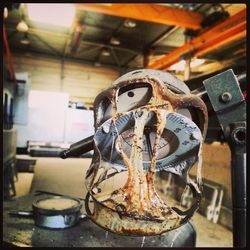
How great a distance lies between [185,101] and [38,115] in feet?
19.7

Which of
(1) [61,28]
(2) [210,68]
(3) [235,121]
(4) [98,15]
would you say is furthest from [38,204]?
(2) [210,68]

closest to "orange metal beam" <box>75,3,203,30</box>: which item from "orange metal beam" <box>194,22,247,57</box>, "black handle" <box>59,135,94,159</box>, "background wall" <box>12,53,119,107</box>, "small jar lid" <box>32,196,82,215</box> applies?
"orange metal beam" <box>194,22,247,57</box>

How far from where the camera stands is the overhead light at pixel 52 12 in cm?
397

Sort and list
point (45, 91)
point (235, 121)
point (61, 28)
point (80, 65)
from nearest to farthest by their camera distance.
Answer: point (235, 121), point (61, 28), point (45, 91), point (80, 65)

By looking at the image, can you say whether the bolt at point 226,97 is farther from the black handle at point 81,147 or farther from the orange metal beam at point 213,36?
the orange metal beam at point 213,36

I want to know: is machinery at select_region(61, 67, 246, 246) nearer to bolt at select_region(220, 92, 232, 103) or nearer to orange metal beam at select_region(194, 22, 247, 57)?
bolt at select_region(220, 92, 232, 103)

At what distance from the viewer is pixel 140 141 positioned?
0.57 m

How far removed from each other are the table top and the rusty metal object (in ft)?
2.47

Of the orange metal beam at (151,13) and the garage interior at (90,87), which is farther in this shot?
the orange metal beam at (151,13)

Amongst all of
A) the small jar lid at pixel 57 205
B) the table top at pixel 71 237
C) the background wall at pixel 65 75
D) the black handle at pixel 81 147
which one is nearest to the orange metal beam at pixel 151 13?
the small jar lid at pixel 57 205

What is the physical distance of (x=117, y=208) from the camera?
54 centimetres

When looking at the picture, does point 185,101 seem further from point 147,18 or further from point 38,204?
point 147,18

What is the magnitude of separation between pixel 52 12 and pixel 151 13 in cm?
137

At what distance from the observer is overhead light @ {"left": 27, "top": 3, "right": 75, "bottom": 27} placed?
3968mm
